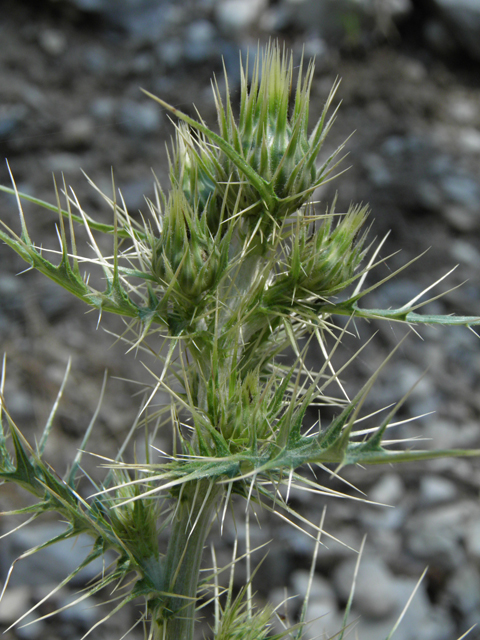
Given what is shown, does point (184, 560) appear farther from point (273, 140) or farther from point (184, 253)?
point (273, 140)

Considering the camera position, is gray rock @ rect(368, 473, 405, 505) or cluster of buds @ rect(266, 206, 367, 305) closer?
cluster of buds @ rect(266, 206, 367, 305)

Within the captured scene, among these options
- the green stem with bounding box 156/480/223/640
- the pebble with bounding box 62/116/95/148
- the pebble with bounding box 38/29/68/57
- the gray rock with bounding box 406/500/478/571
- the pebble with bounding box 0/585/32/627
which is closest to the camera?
the green stem with bounding box 156/480/223/640

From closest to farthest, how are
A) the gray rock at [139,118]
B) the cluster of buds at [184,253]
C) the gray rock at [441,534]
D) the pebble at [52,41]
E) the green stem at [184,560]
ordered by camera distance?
1. the cluster of buds at [184,253]
2. the green stem at [184,560]
3. the gray rock at [441,534]
4. the gray rock at [139,118]
5. the pebble at [52,41]

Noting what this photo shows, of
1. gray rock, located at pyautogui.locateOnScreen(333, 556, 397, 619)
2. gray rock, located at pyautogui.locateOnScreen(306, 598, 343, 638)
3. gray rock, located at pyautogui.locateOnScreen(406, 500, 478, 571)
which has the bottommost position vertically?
gray rock, located at pyautogui.locateOnScreen(306, 598, 343, 638)

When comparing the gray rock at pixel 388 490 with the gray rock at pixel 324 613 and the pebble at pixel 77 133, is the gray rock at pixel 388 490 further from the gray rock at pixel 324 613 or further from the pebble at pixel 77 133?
the pebble at pixel 77 133

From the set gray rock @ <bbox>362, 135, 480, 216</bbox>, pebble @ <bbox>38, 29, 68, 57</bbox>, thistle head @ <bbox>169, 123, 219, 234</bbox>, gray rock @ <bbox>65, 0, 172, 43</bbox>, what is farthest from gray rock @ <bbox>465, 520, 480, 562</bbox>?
pebble @ <bbox>38, 29, 68, 57</bbox>

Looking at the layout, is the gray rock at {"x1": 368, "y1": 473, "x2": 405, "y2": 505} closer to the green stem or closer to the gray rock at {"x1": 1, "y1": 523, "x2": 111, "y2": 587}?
the gray rock at {"x1": 1, "y1": 523, "x2": 111, "y2": 587}

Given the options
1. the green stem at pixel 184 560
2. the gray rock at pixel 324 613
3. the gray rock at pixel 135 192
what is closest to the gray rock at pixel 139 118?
the gray rock at pixel 135 192

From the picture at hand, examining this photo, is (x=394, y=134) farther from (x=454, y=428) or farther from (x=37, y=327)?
(x=37, y=327)

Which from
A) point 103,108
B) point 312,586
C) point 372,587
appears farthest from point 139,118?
point 372,587

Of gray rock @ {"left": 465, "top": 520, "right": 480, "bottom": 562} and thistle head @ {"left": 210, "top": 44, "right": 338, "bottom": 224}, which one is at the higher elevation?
thistle head @ {"left": 210, "top": 44, "right": 338, "bottom": 224}
